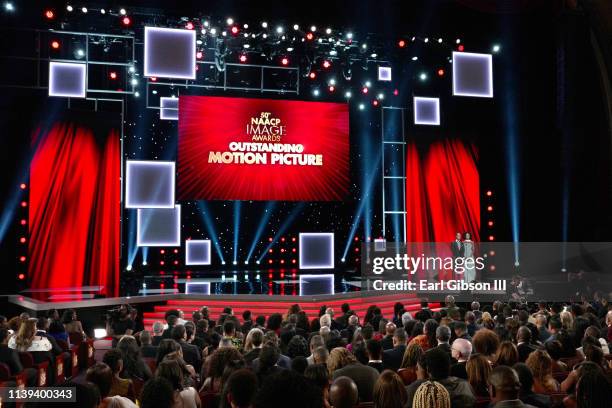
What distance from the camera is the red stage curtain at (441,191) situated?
1592 cm

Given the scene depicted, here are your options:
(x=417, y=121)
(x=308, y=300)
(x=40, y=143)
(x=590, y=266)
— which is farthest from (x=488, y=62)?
(x=40, y=143)

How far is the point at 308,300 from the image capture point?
11500mm

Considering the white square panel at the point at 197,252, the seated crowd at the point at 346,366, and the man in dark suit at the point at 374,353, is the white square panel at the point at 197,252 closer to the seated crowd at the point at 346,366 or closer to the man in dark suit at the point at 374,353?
the seated crowd at the point at 346,366

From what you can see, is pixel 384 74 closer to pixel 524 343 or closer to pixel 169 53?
pixel 169 53

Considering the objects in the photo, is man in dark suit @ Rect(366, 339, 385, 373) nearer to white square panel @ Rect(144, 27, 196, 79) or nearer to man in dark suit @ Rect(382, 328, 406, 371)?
man in dark suit @ Rect(382, 328, 406, 371)

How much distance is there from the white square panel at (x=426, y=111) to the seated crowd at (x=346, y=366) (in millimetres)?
8244

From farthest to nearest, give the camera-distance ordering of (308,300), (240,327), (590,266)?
(590,266)
(308,300)
(240,327)

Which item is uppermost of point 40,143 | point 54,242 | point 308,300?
point 40,143

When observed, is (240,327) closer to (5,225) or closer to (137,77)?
(5,225)

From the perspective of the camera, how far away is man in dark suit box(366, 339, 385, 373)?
4746 millimetres

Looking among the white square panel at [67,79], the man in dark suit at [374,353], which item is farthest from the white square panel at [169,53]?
the man in dark suit at [374,353]

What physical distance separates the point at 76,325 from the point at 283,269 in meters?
9.72

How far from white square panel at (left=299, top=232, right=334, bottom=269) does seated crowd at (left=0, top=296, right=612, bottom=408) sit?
8881mm

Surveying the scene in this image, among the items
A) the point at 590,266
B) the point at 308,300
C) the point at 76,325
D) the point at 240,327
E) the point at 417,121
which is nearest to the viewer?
the point at 240,327
